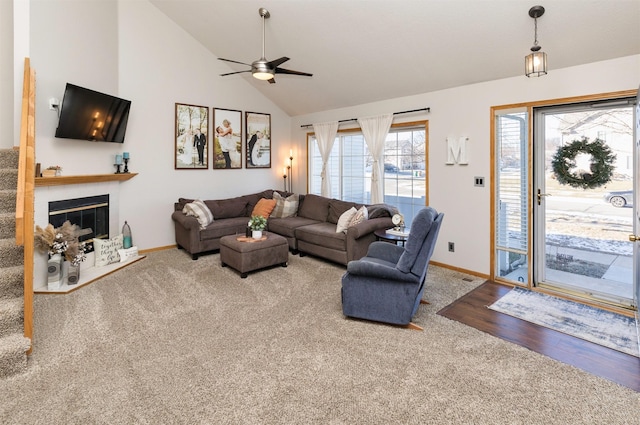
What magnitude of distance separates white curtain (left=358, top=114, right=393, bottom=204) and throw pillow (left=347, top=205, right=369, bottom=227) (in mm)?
784

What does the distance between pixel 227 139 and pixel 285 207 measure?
169 centimetres

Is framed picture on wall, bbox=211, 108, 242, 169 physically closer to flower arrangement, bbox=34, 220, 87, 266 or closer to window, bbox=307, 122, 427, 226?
window, bbox=307, 122, 427, 226

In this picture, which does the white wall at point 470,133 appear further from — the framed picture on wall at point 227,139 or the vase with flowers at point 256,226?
the framed picture on wall at point 227,139

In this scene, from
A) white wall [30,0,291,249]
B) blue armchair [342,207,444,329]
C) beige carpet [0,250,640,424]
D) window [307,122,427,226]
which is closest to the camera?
beige carpet [0,250,640,424]

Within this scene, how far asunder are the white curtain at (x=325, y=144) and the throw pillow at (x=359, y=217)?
1.69 metres

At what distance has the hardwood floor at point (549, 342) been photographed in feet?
7.84

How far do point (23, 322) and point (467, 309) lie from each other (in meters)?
3.74

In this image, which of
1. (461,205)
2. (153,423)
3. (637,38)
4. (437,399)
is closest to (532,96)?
(637,38)

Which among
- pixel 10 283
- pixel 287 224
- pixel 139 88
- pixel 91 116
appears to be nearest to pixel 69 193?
pixel 91 116

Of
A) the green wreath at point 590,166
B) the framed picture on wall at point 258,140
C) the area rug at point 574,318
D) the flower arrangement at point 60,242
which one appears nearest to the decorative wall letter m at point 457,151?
the green wreath at point 590,166

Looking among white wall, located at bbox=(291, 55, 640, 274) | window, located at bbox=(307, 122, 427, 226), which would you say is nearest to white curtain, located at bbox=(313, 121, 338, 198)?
window, located at bbox=(307, 122, 427, 226)

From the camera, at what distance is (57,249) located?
12.7 ft

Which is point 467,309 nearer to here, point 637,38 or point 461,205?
point 461,205

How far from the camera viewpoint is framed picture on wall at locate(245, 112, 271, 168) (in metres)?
6.69
